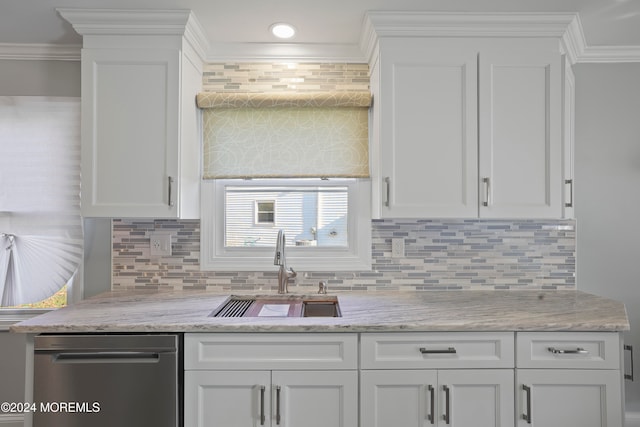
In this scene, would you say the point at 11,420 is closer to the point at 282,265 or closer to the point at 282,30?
the point at 282,265

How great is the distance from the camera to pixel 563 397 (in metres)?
1.72

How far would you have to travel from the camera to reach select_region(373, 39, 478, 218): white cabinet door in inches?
81.5

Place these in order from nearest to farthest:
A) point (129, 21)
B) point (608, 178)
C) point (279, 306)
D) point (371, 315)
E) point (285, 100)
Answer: point (371, 315) < point (129, 21) < point (279, 306) < point (285, 100) < point (608, 178)

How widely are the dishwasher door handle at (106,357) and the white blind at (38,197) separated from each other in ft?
2.78

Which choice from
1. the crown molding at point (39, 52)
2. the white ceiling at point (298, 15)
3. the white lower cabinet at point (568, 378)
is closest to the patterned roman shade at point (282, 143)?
the white ceiling at point (298, 15)

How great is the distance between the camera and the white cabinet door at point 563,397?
5.63 feet

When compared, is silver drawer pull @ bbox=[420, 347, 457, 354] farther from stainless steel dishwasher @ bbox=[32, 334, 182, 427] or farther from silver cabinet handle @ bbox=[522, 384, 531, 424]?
stainless steel dishwasher @ bbox=[32, 334, 182, 427]

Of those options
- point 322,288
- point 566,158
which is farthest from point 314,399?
point 566,158

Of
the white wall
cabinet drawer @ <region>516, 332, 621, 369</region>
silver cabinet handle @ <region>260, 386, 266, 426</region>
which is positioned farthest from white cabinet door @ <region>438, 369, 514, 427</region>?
the white wall

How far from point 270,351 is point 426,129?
1.27m

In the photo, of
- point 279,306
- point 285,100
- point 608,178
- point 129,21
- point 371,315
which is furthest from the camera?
point 608,178

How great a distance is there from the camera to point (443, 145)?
2072mm

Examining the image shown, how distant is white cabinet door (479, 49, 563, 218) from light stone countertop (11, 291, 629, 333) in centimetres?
46

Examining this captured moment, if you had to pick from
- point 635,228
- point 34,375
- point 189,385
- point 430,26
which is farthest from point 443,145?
point 34,375
